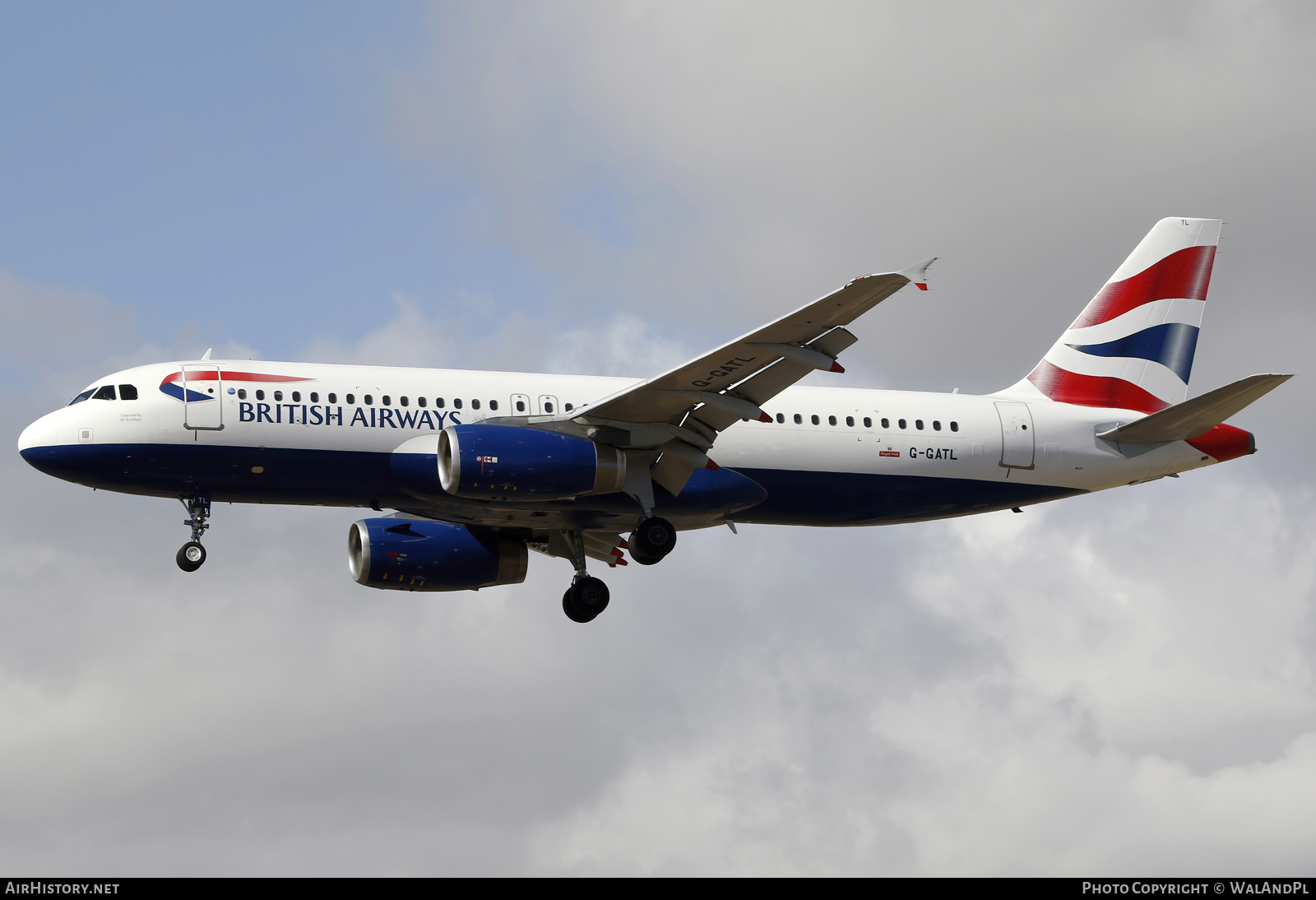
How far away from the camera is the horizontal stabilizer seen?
34.4 meters

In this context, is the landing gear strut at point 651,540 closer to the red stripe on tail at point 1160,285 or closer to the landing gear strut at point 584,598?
the landing gear strut at point 584,598

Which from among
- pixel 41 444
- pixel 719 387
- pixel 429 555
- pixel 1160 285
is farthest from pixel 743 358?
pixel 1160 285

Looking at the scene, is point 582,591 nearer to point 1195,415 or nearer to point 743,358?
point 743,358

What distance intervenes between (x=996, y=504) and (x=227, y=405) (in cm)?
1802

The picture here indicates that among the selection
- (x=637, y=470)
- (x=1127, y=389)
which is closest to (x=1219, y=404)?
(x=1127, y=389)

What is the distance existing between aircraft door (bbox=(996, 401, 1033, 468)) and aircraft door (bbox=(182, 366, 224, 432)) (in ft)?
59.0

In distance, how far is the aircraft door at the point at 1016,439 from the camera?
1507 inches

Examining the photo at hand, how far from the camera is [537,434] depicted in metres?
33.0

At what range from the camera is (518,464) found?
32.4m

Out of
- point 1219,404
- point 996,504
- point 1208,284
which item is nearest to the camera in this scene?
point 1219,404

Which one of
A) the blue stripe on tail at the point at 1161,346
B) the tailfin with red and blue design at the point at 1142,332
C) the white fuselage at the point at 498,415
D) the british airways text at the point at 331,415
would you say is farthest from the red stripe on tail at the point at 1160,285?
the british airways text at the point at 331,415

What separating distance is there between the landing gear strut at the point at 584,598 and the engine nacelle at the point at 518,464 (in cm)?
528
